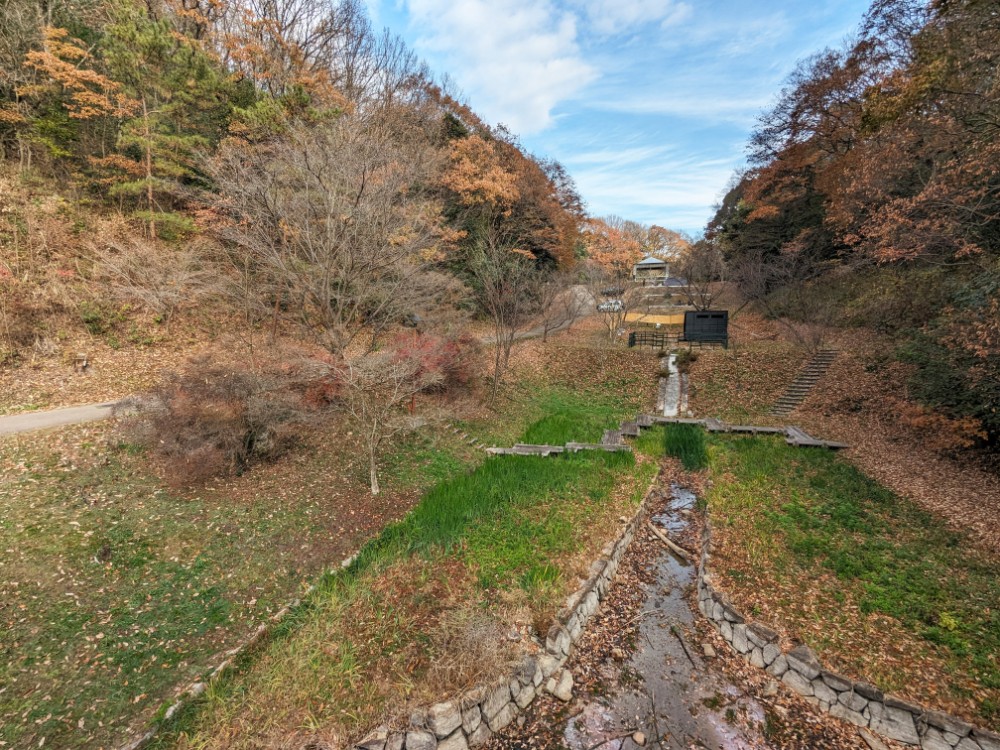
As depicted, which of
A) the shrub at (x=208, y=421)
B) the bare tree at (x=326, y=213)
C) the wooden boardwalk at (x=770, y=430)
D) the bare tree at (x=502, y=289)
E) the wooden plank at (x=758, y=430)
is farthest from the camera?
the bare tree at (x=502, y=289)

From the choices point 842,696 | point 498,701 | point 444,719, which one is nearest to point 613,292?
point 842,696

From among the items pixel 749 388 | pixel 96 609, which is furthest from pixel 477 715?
pixel 749 388

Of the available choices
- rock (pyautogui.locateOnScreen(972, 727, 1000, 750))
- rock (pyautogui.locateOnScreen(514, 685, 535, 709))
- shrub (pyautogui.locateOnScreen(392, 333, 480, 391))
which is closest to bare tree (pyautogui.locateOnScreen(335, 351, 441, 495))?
shrub (pyautogui.locateOnScreen(392, 333, 480, 391))

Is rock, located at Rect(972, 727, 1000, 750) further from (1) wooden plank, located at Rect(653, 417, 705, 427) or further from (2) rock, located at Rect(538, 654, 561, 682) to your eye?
(1) wooden plank, located at Rect(653, 417, 705, 427)

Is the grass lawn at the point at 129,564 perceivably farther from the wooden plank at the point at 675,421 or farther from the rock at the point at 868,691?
the wooden plank at the point at 675,421

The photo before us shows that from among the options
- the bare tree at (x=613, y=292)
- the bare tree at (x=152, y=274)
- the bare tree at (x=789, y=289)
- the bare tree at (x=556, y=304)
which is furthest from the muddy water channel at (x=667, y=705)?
the bare tree at (x=613, y=292)

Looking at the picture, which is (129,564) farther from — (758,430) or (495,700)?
(758,430)
